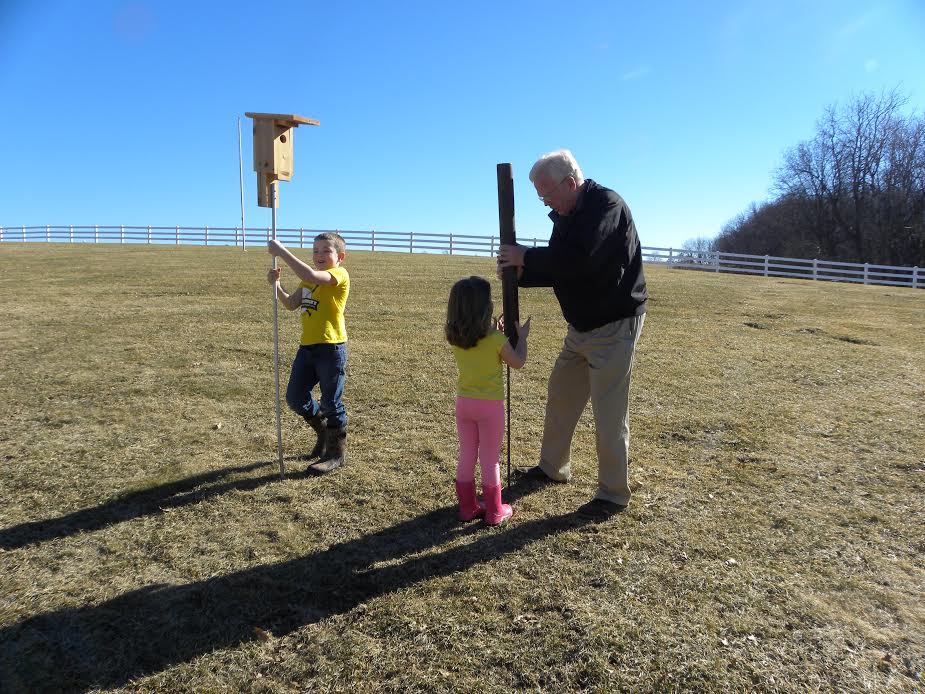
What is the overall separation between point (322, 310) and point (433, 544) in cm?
181

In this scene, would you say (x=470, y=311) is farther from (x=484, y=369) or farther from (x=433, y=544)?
(x=433, y=544)

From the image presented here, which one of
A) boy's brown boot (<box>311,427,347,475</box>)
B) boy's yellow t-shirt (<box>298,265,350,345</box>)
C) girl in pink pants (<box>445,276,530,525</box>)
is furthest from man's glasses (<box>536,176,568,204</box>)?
boy's brown boot (<box>311,427,347,475</box>)

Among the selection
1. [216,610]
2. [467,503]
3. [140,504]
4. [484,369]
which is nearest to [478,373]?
[484,369]

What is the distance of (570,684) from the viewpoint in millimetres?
2504

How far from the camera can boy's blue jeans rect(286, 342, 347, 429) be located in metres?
4.33

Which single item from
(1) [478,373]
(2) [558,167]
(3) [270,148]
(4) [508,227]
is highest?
(3) [270,148]

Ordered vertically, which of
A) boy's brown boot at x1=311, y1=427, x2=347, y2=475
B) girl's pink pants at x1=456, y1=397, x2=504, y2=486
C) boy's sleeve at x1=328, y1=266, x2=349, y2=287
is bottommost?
boy's brown boot at x1=311, y1=427, x2=347, y2=475

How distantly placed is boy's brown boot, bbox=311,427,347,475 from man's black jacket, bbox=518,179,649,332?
1.85 metres

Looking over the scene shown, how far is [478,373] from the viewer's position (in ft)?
11.7

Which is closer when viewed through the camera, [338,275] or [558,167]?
[558,167]

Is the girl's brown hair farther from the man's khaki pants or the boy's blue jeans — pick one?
Answer: the boy's blue jeans

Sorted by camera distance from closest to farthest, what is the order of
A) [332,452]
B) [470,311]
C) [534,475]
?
[470,311], [534,475], [332,452]

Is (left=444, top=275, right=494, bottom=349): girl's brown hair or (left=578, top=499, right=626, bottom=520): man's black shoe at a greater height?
(left=444, top=275, right=494, bottom=349): girl's brown hair

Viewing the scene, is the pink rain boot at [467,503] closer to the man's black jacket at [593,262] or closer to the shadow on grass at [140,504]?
the man's black jacket at [593,262]
